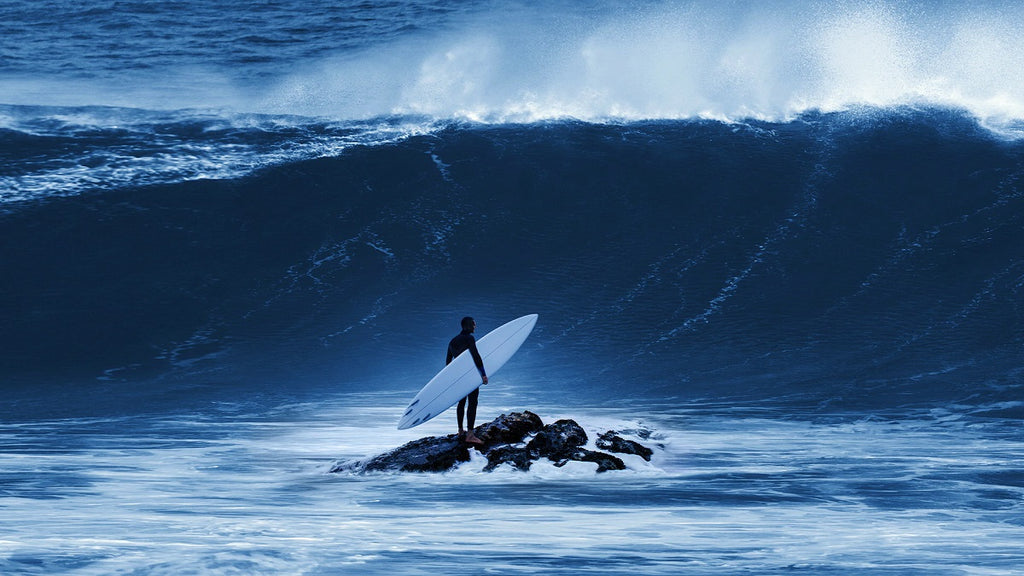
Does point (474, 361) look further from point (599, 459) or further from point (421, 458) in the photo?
point (599, 459)

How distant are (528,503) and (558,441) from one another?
3.28 ft

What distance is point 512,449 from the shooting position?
8.90 meters

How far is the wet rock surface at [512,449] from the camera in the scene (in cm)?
886

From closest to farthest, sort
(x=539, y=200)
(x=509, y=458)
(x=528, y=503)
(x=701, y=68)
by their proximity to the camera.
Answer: (x=528, y=503)
(x=509, y=458)
(x=539, y=200)
(x=701, y=68)

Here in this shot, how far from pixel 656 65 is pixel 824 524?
15.4 meters

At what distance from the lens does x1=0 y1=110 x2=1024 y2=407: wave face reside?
13211 mm

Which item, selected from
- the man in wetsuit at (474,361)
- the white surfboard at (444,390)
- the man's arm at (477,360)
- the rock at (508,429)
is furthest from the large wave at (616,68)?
the rock at (508,429)

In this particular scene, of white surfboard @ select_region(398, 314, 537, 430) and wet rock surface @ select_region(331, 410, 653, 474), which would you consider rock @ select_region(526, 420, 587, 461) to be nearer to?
wet rock surface @ select_region(331, 410, 653, 474)

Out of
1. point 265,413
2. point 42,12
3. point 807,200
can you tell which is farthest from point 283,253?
point 42,12

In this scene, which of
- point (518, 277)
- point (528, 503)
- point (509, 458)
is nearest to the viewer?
point (528, 503)

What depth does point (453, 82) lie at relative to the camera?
2181 centimetres

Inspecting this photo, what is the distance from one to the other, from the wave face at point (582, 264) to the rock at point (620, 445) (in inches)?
112

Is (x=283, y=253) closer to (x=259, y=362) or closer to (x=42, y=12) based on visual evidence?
(x=259, y=362)

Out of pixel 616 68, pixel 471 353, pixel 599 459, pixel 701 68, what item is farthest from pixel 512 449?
pixel 701 68
